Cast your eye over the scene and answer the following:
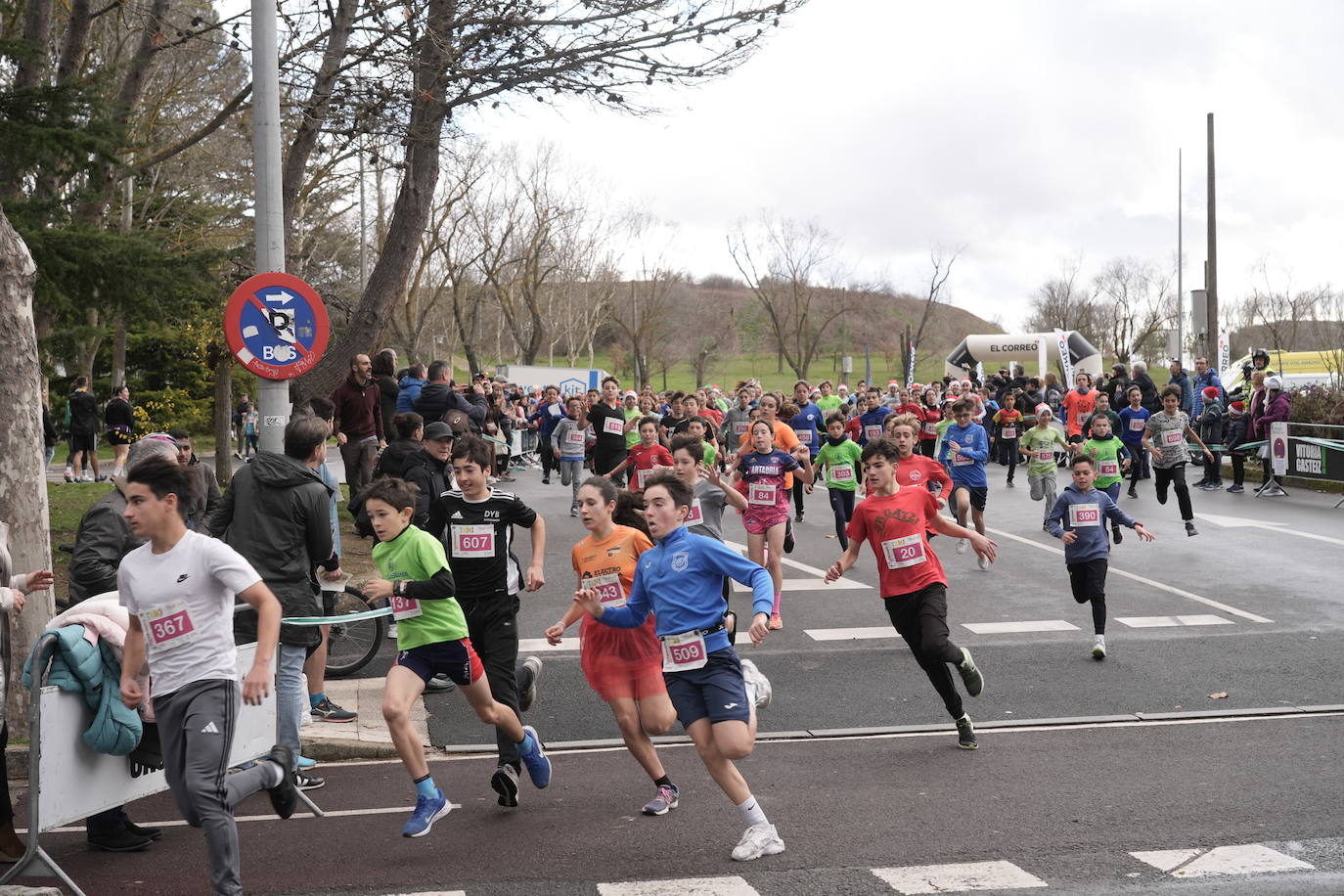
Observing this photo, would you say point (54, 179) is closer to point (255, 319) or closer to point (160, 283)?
point (160, 283)

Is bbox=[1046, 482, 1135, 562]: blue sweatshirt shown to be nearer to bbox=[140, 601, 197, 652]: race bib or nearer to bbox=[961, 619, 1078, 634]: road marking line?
bbox=[961, 619, 1078, 634]: road marking line

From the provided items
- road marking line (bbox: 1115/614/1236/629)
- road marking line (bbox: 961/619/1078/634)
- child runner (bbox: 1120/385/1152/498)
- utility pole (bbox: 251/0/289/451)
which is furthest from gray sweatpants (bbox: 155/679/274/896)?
child runner (bbox: 1120/385/1152/498)

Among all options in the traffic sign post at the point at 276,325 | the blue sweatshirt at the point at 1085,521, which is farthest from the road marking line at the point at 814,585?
the traffic sign post at the point at 276,325

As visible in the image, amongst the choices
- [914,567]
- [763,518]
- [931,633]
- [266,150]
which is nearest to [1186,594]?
[763,518]

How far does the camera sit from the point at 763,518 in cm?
1203

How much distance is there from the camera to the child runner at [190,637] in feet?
15.6

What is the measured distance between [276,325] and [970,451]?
349 inches

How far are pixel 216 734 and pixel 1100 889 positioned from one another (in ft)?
11.2

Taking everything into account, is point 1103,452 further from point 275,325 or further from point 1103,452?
point 275,325

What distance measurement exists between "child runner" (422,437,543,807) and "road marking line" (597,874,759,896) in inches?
64.9

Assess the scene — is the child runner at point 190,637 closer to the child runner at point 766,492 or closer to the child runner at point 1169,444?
the child runner at point 766,492

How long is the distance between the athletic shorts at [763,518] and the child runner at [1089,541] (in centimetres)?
264

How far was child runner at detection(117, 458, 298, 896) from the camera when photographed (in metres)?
4.76

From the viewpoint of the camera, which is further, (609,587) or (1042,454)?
(1042,454)
